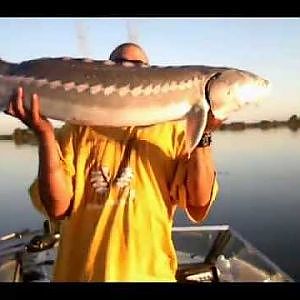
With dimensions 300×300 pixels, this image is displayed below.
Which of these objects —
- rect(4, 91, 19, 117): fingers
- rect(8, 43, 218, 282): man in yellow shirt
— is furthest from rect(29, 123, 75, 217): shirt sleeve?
rect(4, 91, 19, 117): fingers

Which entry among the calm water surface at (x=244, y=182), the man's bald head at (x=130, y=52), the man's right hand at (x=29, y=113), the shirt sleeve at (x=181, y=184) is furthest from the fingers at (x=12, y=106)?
the shirt sleeve at (x=181, y=184)

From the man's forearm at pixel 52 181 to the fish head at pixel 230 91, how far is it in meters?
0.40

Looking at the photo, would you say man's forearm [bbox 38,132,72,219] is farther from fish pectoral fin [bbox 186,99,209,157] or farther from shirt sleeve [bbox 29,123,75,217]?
fish pectoral fin [bbox 186,99,209,157]

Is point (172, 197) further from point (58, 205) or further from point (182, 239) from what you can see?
point (182, 239)

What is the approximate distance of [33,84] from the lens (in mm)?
1443

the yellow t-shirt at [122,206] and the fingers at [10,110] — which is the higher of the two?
the fingers at [10,110]

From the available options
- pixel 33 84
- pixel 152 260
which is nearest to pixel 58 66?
pixel 33 84

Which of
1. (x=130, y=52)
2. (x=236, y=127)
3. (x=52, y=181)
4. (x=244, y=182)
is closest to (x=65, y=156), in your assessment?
(x=52, y=181)

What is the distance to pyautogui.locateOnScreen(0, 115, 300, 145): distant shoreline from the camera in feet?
4.93

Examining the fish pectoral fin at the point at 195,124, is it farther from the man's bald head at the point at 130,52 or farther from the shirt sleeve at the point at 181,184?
the man's bald head at the point at 130,52

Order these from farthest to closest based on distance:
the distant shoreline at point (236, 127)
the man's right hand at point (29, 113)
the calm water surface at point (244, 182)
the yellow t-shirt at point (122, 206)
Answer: the calm water surface at point (244, 182) < the distant shoreline at point (236, 127) < the man's right hand at point (29, 113) < the yellow t-shirt at point (122, 206)

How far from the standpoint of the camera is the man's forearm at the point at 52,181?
1.23 meters

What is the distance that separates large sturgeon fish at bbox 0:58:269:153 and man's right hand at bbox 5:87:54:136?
0.02 m
